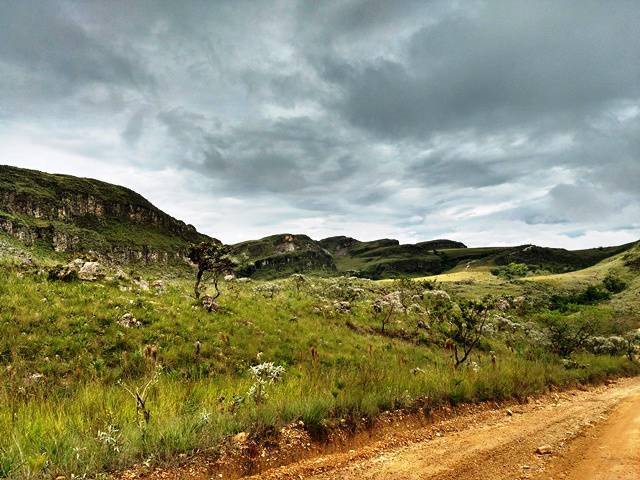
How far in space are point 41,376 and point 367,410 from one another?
9.69 metres

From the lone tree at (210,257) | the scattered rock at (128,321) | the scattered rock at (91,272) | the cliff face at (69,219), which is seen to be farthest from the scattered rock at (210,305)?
the cliff face at (69,219)

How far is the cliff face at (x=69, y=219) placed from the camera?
386 feet

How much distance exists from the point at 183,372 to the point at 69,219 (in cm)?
18179

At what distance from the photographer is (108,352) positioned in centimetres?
1345

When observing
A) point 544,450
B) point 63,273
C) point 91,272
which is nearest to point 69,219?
point 91,272

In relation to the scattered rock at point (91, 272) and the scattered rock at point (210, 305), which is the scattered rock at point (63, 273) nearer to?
the scattered rock at point (91, 272)

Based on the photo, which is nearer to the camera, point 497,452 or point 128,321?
point 497,452

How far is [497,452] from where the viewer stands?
21.3 ft

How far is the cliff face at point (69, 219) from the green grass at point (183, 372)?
371ft

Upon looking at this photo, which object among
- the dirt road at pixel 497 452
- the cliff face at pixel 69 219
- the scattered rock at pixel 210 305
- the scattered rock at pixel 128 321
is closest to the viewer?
the dirt road at pixel 497 452

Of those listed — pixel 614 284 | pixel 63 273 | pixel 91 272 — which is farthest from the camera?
pixel 614 284

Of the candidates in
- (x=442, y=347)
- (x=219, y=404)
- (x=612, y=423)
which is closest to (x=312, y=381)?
(x=219, y=404)

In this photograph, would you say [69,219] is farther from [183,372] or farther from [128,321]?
[183,372]

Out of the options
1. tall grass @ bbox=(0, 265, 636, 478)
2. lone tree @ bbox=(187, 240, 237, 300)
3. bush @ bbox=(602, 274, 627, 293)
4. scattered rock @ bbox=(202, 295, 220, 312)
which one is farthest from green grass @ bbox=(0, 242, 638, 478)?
bush @ bbox=(602, 274, 627, 293)
